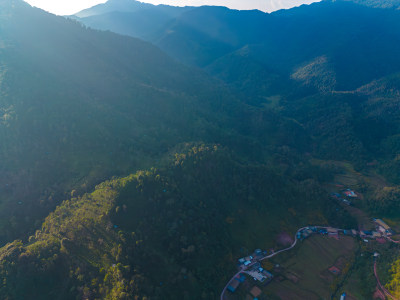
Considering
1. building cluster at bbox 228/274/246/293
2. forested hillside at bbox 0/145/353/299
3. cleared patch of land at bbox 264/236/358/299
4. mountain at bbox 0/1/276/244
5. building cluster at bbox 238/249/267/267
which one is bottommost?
cleared patch of land at bbox 264/236/358/299

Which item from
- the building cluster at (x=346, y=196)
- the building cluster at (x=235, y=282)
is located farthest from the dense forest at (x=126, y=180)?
the building cluster at (x=346, y=196)

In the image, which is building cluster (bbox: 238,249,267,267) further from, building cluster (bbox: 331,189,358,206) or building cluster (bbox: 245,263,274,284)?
building cluster (bbox: 331,189,358,206)

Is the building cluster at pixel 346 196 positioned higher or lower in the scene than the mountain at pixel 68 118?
lower

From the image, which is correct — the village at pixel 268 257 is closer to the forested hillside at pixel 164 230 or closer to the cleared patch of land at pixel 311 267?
the cleared patch of land at pixel 311 267

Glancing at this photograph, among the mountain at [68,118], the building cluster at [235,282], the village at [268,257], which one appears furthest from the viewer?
the mountain at [68,118]

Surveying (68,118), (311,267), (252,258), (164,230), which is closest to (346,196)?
(311,267)

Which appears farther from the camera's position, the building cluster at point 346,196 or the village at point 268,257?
the building cluster at point 346,196

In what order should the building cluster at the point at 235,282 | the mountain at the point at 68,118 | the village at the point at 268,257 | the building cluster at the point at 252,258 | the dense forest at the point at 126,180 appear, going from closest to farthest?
the dense forest at the point at 126,180, the building cluster at the point at 235,282, the village at the point at 268,257, the building cluster at the point at 252,258, the mountain at the point at 68,118

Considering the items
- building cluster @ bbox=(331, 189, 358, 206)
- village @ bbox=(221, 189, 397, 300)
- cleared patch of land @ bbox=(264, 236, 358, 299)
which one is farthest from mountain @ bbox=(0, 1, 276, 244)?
cleared patch of land @ bbox=(264, 236, 358, 299)
